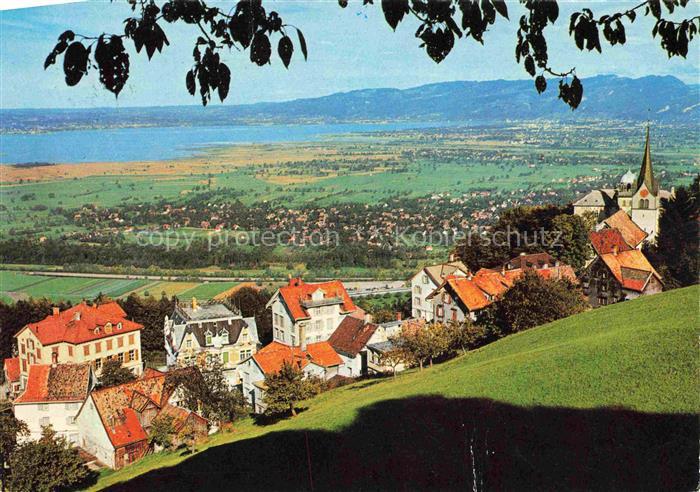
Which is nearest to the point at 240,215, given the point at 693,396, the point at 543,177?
the point at 543,177

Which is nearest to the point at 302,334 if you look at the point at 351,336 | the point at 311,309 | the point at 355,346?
the point at 311,309

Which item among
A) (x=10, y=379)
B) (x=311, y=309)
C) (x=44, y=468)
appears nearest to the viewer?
(x=44, y=468)

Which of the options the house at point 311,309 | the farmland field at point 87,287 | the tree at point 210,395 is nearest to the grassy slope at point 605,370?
the tree at point 210,395

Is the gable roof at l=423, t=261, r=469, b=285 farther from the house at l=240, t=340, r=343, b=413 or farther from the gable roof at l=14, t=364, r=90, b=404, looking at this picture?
the gable roof at l=14, t=364, r=90, b=404

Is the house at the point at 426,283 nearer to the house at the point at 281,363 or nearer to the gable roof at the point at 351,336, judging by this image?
the gable roof at the point at 351,336

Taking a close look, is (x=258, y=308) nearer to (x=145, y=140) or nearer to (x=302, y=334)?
(x=302, y=334)

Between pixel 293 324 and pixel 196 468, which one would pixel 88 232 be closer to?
pixel 293 324
